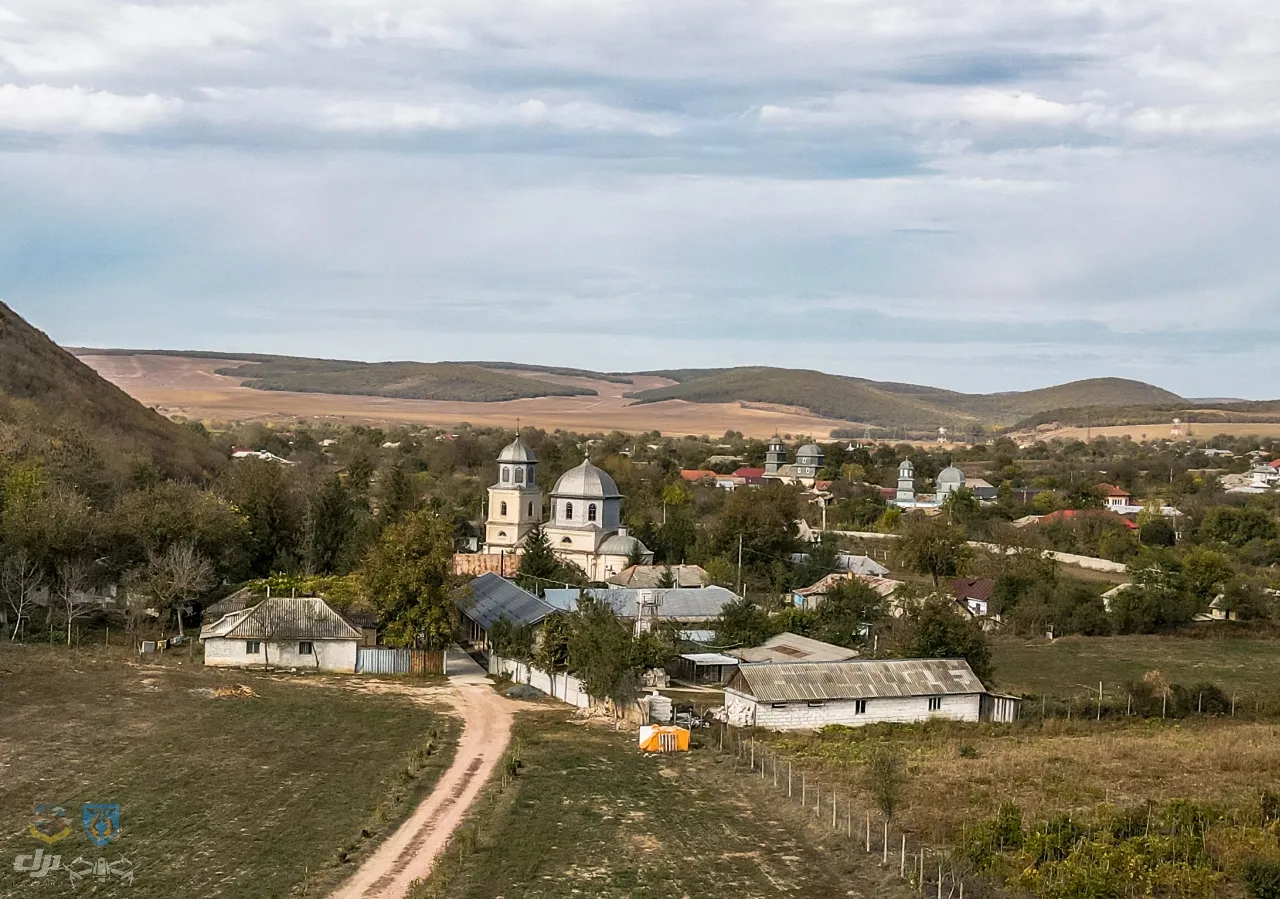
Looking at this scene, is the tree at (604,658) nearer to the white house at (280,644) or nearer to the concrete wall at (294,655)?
the concrete wall at (294,655)

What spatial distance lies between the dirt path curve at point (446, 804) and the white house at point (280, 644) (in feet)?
13.2

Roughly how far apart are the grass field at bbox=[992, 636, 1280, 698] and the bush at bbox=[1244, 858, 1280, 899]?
2247 centimetres

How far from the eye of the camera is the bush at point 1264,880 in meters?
20.5

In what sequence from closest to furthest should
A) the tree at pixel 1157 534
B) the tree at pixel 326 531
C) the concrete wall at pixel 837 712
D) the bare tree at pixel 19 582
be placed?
the concrete wall at pixel 837 712 < the bare tree at pixel 19 582 < the tree at pixel 326 531 < the tree at pixel 1157 534

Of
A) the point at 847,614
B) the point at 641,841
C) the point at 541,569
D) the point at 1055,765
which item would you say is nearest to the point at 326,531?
the point at 541,569

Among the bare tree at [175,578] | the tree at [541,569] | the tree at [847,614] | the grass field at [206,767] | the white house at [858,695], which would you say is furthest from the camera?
the tree at [541,569]

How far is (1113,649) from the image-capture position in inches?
2168

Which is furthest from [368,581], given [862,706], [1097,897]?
[1097,897]

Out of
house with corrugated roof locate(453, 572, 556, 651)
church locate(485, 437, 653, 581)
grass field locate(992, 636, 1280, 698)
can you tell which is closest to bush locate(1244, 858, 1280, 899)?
grass field locate(992, 636, 1280, 698)

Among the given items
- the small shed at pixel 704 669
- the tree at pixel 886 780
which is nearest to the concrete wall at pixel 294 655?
the small shed at pixel 704 669

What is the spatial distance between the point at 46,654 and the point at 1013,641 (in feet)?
126

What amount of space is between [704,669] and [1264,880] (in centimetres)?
2342

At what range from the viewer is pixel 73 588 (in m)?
47.2

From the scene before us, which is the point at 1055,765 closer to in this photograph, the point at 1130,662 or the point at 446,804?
the point at 446,804
